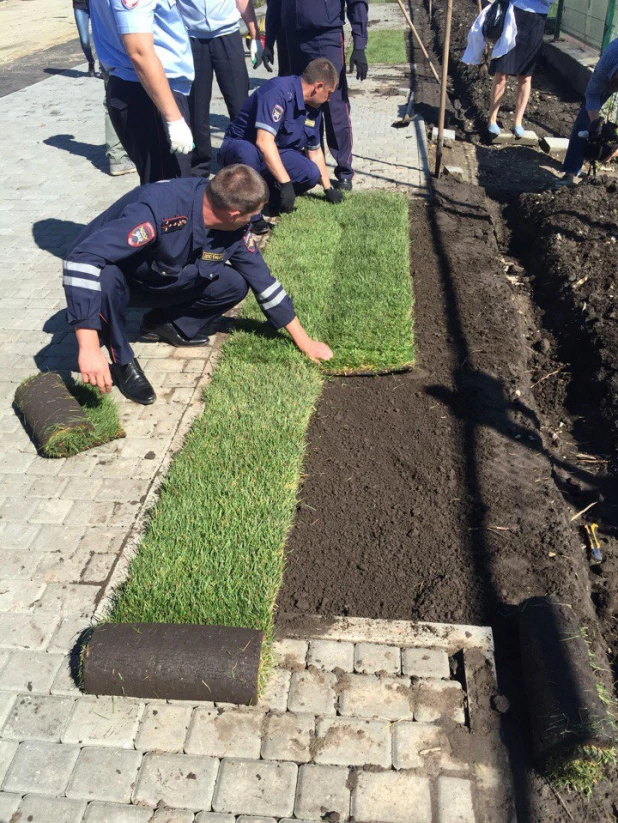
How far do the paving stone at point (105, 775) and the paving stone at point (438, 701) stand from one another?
3.23 feet

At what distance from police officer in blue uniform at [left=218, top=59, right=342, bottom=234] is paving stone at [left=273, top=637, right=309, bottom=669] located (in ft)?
13.5

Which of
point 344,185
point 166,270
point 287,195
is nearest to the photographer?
point 166,270

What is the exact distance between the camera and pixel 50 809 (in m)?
2.29

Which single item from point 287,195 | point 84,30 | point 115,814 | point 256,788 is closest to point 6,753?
point 115,814

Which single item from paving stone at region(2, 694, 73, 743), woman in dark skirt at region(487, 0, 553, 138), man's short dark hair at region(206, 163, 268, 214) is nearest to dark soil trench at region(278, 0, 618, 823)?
paving stone at region(2, 694, 73, 743)

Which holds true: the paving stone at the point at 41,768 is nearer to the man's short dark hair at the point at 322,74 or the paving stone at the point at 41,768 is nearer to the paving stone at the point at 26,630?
the paving stone at the point at 26,630

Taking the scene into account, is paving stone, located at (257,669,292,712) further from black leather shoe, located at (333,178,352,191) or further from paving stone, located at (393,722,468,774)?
black leather shoe, located at (333,178,352,191)

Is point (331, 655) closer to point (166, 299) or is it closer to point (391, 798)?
point (391, 798)

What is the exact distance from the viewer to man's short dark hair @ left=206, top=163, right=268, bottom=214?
11.9 ft

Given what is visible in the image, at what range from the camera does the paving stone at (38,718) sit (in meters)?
2.48

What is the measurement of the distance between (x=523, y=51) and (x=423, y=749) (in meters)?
8.20

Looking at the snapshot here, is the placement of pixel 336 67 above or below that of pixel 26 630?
above

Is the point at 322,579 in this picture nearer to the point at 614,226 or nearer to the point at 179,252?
the point at 179,252

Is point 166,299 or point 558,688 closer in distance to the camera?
point 558,688
